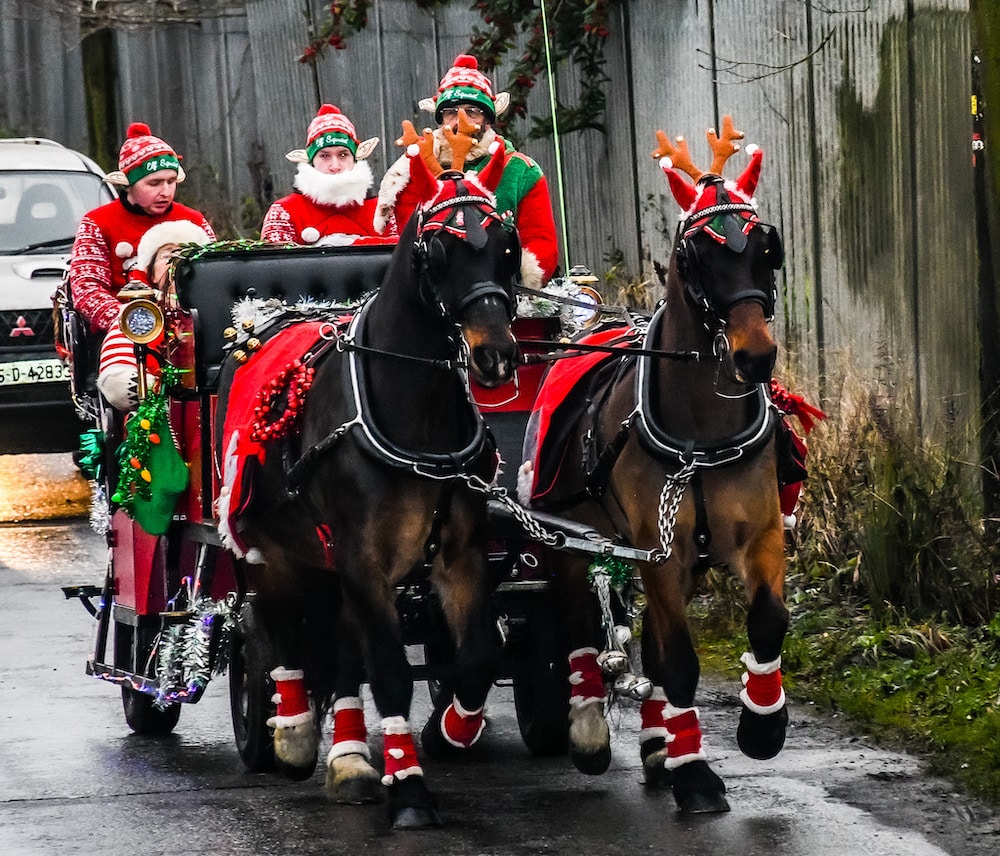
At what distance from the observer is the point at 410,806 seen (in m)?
6.17

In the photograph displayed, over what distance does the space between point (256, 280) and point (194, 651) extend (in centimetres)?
152

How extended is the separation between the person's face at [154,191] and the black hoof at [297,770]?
2.64 metres

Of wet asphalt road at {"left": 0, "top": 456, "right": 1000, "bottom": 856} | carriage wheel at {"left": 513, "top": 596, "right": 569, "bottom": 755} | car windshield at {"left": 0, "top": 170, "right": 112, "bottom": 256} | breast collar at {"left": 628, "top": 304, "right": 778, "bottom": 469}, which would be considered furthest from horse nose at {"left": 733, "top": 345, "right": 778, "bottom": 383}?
car windshield at {"left": 0, "top": 170, "right": 112, "bottom": 256}

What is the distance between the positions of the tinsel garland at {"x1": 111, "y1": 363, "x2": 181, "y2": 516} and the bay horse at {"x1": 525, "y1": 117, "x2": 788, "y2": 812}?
6.37 feet

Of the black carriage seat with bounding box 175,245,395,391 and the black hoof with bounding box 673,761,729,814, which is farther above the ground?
the black carriage seat with bounding box 175,245,395,391

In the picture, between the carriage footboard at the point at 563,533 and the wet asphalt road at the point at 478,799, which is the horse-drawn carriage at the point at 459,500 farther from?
the wet asphalt road at the point at 478,799

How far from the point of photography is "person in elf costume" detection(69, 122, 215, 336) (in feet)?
26.5

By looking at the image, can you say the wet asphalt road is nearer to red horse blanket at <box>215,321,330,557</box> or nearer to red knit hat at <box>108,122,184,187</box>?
red horse blanket at <box>215,321,330,557</box>

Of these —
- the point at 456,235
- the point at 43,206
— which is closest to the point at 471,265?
the point at 456,235

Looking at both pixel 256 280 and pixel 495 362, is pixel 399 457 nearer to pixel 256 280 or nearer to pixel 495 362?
pixel 495 362

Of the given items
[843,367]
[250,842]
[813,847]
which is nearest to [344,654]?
[250,842]

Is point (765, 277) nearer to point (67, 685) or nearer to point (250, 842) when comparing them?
point (250, 842)

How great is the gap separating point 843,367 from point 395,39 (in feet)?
29.2

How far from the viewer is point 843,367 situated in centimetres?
982
